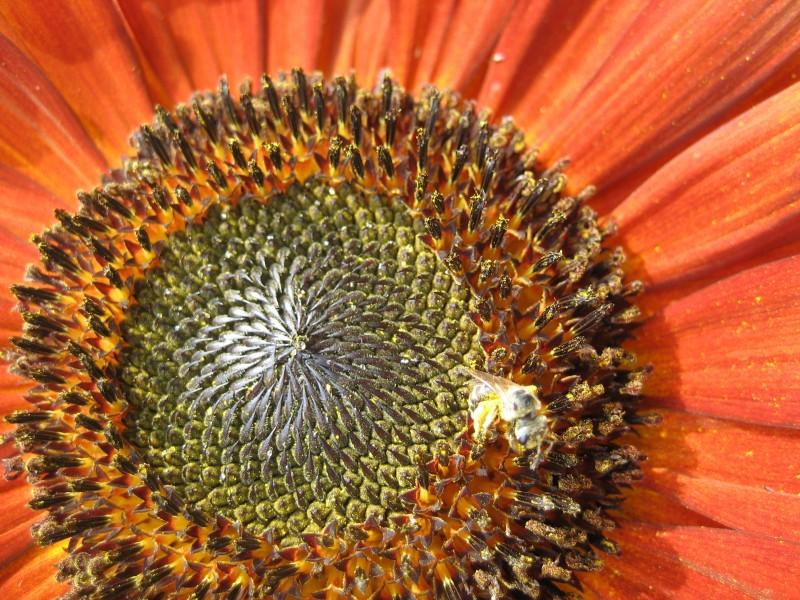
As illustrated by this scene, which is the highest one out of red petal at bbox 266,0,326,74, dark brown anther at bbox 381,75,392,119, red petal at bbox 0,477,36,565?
red petal at bbox 266,0,326,74

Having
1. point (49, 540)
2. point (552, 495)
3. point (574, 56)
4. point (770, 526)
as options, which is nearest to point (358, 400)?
point (552, 495)

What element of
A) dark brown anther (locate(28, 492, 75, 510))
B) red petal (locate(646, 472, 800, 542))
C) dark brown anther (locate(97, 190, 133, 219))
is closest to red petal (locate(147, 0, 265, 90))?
dark brown anther (locate(97, 190, 133, 219))

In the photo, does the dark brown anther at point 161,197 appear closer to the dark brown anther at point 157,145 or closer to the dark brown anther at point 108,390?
the dark brown anther at point 157,145

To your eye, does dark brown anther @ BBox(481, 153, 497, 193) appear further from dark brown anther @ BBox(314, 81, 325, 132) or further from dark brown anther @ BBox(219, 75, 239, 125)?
dark brown anther @ BBox(219, 75, 239, 125)

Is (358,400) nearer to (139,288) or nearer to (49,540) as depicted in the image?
(139,288)

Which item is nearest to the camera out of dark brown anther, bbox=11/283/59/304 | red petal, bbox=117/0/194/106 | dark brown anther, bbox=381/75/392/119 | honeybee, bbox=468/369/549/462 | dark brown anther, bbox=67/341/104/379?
honeybee, bbox=468/369/549/462

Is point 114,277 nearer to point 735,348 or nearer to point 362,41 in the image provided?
point 362,41

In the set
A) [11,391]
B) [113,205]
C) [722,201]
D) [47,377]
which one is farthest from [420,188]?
[11,391]
